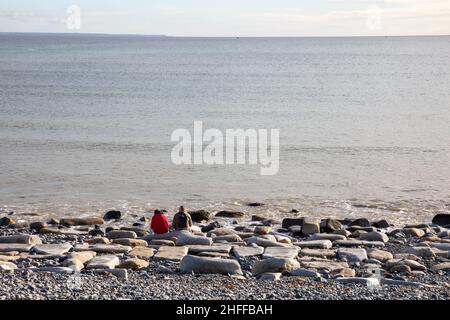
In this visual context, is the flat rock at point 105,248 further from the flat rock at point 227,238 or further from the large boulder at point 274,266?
the large boulder at point 274,266

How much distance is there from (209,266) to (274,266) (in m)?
1.20

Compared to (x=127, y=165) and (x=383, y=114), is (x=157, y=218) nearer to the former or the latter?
(x=127, y=165)

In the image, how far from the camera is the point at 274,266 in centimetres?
1417

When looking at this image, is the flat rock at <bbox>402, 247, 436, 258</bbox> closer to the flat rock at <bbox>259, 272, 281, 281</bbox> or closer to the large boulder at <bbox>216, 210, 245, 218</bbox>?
the flat rock at <bbox>259, 272, 281, 281</bbox>

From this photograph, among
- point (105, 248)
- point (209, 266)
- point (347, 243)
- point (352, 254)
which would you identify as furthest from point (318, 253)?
point (105, 248)

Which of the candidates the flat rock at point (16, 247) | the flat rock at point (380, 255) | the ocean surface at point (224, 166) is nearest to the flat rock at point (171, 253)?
the flat rock at point (16, 247)

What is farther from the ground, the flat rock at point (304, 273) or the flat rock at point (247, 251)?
the flat rock at point (247, 251)

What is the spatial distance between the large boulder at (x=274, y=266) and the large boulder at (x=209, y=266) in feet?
1.35

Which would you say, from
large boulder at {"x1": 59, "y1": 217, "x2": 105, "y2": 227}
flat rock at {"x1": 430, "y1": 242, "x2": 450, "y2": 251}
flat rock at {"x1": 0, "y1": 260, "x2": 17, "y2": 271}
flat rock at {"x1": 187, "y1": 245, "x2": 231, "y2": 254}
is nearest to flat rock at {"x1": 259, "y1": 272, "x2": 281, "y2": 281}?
flat rock at {"x1": 187, "y1": 245, "x2": 231, "y2": 254}

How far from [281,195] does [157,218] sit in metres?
8.38

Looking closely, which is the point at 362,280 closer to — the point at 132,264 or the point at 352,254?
the point at 352,254

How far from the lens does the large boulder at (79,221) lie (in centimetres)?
2061

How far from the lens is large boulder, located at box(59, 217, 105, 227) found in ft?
67.6

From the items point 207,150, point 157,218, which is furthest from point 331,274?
point 207,150
